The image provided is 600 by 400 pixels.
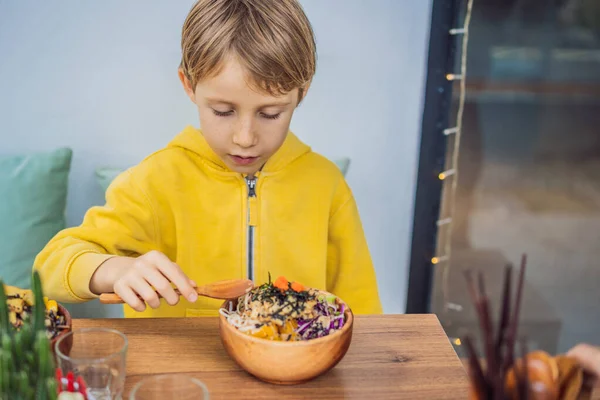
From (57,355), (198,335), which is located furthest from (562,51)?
(57,355)

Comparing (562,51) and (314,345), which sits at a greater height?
(562,51)

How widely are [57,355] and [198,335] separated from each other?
28 centimetres

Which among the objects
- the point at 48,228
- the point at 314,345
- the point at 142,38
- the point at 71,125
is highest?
the point at 142,38

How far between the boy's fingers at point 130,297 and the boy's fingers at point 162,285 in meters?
0.03

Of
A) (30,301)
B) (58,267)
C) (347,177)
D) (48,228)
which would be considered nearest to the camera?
(30,301)

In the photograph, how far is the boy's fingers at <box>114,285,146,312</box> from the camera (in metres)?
0.95

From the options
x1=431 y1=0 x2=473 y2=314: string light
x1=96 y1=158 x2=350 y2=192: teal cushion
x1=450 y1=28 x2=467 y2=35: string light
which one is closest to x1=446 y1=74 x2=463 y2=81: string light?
x1=431 y1=0 x2=473 y2=314: string light

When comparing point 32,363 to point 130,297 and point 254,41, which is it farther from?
point 254,41

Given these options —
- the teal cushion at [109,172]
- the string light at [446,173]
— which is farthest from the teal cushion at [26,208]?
the string light at [446,173]

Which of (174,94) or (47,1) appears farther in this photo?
(174,94)

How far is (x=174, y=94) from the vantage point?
1827 millimetres

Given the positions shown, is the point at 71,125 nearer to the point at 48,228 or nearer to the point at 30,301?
the point at 48,228

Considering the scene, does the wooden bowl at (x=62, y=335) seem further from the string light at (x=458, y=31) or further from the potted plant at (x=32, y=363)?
the string light at (x=458, y=31)

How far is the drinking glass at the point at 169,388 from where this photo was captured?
73 cm
